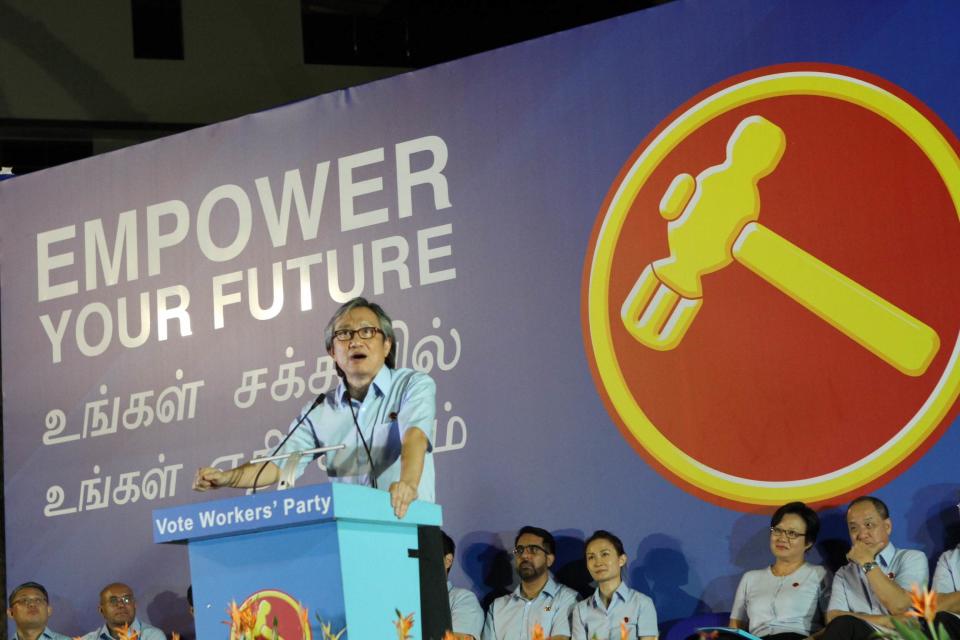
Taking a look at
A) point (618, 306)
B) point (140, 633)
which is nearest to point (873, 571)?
point (618, 306)

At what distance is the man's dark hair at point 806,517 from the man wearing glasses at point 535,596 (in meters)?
0.96

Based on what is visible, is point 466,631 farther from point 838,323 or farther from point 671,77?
point 671,77

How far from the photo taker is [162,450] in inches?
240

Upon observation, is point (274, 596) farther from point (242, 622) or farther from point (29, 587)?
point (29, 587)

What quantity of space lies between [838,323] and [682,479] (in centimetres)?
85

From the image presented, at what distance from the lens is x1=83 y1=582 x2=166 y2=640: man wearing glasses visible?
5742mm

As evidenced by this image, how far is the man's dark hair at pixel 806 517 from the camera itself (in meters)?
4.45

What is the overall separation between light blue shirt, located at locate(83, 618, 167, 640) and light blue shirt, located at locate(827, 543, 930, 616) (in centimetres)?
307

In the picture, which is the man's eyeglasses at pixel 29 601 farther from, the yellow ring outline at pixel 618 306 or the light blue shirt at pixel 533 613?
the yellow ring outline at pixel 618 306

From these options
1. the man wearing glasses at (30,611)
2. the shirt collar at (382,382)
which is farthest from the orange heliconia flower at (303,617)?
the man wearing glasses at (30,611)

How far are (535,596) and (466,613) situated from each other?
308mm

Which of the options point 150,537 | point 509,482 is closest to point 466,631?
point 509,482

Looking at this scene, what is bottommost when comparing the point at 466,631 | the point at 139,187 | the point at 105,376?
the point at 466,631

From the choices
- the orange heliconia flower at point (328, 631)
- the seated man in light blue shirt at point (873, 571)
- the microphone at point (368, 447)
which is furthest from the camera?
the seated man in light blue shirt at point (873, 571)
